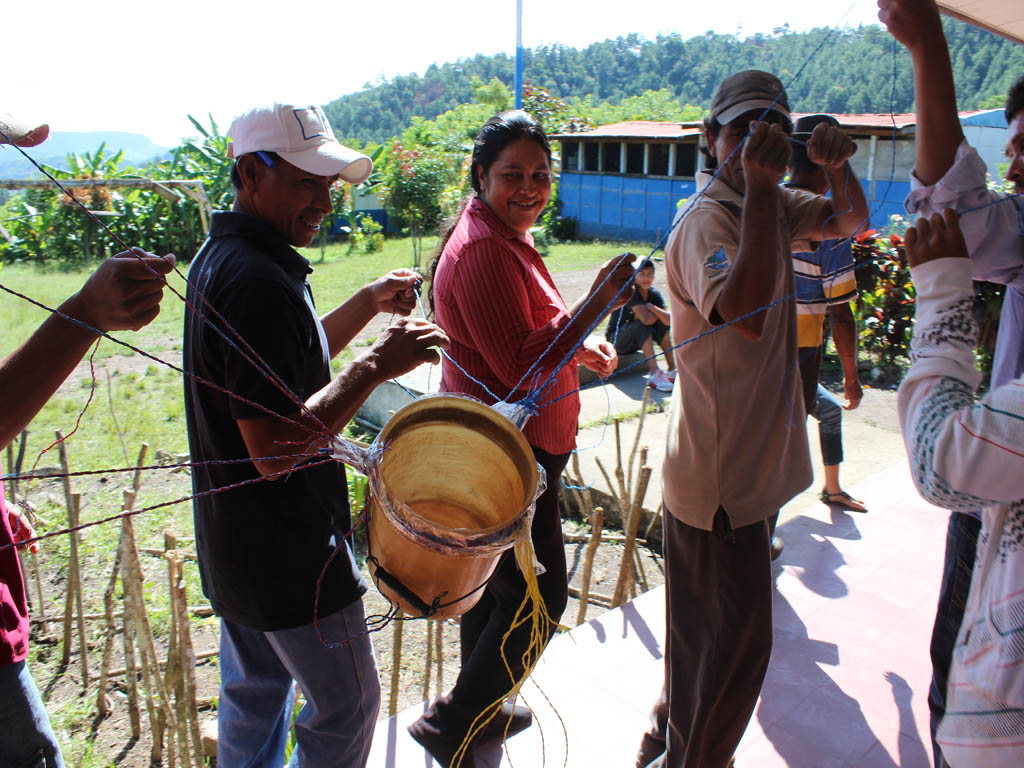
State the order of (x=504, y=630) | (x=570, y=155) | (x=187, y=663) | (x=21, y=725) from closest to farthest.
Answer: (x=21, y=725)
(x=504, y=630)
(x=187, y=663)
(x=570, y=155)

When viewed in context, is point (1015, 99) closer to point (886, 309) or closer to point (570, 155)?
point (886, 309)

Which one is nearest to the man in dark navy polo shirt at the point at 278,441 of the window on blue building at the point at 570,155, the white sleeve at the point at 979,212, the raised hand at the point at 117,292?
the raised hand at the point at 117,292

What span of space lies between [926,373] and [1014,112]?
2.29 ft

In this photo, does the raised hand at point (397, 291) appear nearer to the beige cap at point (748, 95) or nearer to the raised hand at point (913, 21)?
the beige cap at point (748, 95)

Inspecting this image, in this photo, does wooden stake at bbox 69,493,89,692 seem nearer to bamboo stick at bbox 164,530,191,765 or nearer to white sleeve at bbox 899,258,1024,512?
bamboo stick at bbox 164,530,191,765

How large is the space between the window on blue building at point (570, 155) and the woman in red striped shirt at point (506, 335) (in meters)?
22.0

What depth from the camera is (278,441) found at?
4.66 ft

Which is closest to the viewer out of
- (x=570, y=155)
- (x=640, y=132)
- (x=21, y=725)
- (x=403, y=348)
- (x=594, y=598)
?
(x=21, y=725)

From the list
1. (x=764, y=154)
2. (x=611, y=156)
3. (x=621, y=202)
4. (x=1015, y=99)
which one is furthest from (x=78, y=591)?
(x=611, y=156)

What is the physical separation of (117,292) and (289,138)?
591 millimetres

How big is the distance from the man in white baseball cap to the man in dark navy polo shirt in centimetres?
19

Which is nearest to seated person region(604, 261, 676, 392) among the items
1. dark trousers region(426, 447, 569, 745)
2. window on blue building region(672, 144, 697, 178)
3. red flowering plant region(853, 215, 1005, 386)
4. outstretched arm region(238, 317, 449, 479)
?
red flowering plant region(853, 215, 1005, 386)

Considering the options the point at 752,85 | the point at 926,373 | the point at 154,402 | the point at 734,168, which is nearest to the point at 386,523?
the point at 926,373

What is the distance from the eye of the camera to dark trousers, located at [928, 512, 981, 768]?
1.57 metres
